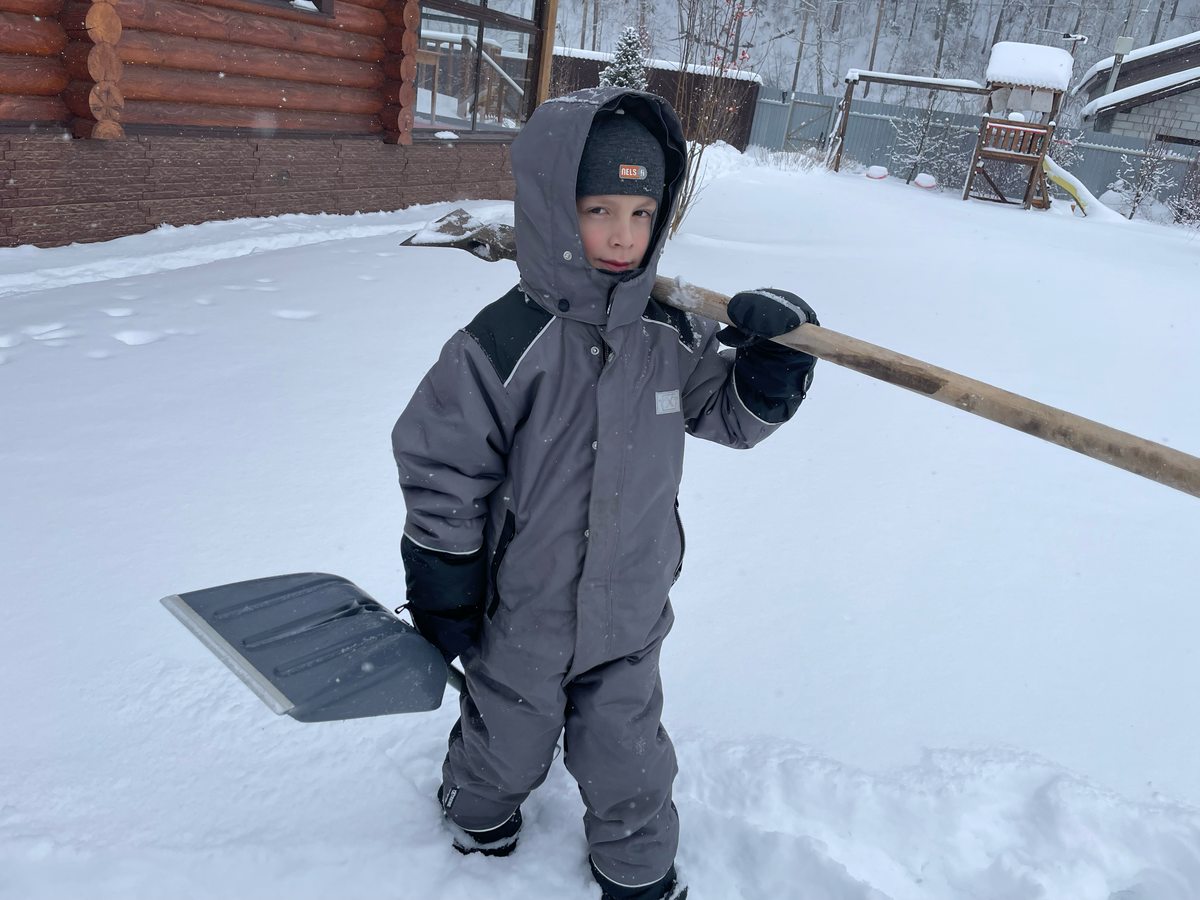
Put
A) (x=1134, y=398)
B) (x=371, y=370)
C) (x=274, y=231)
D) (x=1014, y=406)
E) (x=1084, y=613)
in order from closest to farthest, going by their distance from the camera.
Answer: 1. (x=1014, y=406)
2. (x=1084, y=613)
3. (x=371, y=370)
4. (x=1134, y=398)
5. (x=274, y=231)

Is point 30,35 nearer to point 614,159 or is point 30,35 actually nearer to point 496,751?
point 614,159

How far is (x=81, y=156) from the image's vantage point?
4121 millimetres

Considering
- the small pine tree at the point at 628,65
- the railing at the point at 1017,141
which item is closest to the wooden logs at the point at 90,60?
the small pine tree at the point at 628,65

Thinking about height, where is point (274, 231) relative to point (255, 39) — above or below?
below

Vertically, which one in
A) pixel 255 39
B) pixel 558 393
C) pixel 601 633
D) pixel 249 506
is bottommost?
pixel 249 506

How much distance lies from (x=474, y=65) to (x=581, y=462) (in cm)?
734

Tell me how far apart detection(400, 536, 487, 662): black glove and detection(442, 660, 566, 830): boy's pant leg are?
102 millimetres

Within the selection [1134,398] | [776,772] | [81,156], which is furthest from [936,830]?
[81,156]

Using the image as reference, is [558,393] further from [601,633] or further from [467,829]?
[467,829]

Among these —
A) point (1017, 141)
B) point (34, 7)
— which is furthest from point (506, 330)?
point (1017, 141)

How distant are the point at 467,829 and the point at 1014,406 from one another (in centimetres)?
115

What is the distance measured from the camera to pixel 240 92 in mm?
5152

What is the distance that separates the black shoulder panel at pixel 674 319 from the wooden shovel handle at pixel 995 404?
2cm

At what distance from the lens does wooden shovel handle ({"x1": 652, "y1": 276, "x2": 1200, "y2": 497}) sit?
113 centimetres
